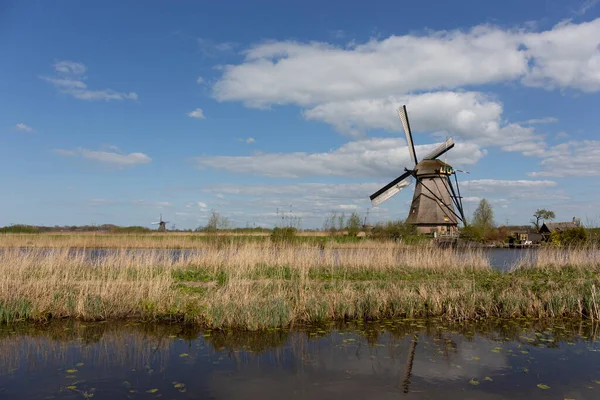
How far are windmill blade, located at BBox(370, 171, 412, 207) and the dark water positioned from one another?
77.8 ft

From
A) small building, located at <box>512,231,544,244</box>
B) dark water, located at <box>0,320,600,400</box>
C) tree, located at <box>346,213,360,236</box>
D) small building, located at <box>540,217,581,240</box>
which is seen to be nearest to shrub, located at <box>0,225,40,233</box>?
tree, located at <box>346,213,360,236</box>

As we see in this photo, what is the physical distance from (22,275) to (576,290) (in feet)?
35.9

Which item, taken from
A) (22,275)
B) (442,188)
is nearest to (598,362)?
(22,275)

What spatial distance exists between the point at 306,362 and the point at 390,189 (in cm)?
2645

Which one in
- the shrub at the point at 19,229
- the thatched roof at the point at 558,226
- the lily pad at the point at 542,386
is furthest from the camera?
the thatched roof at the point at 558,226

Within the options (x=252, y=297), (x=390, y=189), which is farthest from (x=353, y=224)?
(x=252, y=297)

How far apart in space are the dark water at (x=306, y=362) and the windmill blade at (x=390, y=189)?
23.7 m

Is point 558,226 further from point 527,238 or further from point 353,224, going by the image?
point 353,224

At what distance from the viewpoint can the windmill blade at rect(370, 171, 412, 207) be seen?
31.3 m

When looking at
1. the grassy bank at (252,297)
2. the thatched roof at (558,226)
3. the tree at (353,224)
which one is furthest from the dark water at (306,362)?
the thatched roof at (558,226)

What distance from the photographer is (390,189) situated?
103ft

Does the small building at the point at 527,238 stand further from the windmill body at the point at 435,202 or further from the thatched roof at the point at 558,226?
the windmill body at the point at 435,202

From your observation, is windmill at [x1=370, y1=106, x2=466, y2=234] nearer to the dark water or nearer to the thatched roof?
the thatched roof

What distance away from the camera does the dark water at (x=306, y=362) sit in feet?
16.1
